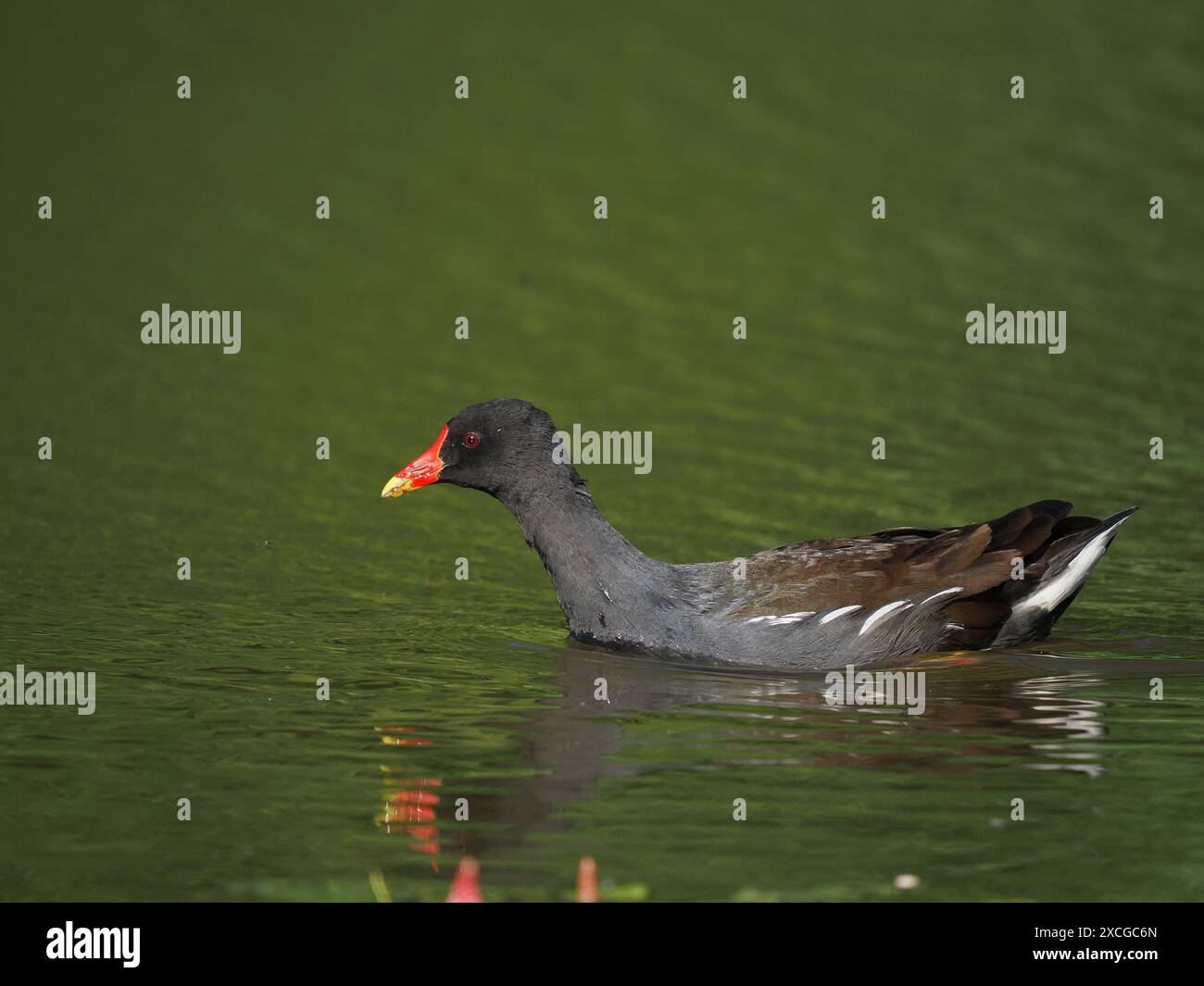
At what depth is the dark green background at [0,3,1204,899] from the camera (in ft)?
26.0

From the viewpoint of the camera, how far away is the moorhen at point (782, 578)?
10305 millimetres

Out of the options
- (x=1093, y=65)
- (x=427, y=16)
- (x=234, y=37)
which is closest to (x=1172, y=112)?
(x=1093, y=65)

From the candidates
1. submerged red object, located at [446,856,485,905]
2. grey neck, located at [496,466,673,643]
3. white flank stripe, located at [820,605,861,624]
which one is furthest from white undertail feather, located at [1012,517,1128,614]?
submerged red object, located at [446,856,485,905]

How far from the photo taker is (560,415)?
15695mm

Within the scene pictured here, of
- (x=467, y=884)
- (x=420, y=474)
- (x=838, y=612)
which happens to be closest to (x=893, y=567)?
(x=838, y=612)

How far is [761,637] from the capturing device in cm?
1027

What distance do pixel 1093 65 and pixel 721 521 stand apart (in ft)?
40.3

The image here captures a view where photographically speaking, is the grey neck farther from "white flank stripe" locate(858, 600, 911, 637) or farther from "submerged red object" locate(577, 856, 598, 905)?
"submerged red object" locate(577, 856, 598, 905)

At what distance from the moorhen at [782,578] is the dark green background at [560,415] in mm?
310

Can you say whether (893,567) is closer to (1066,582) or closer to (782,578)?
(782,578)

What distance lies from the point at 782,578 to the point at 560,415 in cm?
553

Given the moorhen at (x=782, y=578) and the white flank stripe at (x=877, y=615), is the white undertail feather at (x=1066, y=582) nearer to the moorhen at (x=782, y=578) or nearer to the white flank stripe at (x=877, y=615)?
the moorhen at (x=782, y=578)

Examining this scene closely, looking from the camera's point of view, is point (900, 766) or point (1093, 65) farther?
point (1093, 65)

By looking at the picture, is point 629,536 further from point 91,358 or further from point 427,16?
point 427,16
